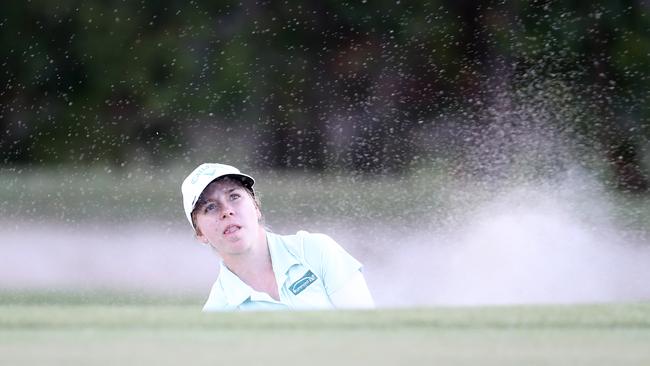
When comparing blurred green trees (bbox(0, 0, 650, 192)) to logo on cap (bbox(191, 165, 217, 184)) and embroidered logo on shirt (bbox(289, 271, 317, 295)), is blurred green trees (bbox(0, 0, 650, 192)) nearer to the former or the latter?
logo on cap (bbox(191, 165, 217, 184))

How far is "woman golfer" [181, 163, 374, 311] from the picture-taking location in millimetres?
1946

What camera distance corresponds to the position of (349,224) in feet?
10.8

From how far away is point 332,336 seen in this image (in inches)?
36.3

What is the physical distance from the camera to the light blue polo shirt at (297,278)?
193cm

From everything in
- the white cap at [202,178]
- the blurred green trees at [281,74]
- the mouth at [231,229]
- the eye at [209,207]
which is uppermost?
the blurred green trees at [281,74]

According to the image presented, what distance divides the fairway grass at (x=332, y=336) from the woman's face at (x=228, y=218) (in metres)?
0.94

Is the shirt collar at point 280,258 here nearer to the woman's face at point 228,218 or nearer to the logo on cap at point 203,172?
the woman's face at point 228,218

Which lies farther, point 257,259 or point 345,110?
point 345,110

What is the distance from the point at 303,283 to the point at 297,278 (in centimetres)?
1

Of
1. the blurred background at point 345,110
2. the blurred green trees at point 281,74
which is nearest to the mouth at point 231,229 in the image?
the blurred background at point 345,110

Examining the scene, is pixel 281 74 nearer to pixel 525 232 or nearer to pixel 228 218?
pixel 525 232

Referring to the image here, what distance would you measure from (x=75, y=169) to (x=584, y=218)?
134cm

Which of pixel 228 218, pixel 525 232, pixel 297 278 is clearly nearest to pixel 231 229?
pixel 228 218

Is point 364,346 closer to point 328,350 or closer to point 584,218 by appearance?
point 328,350
